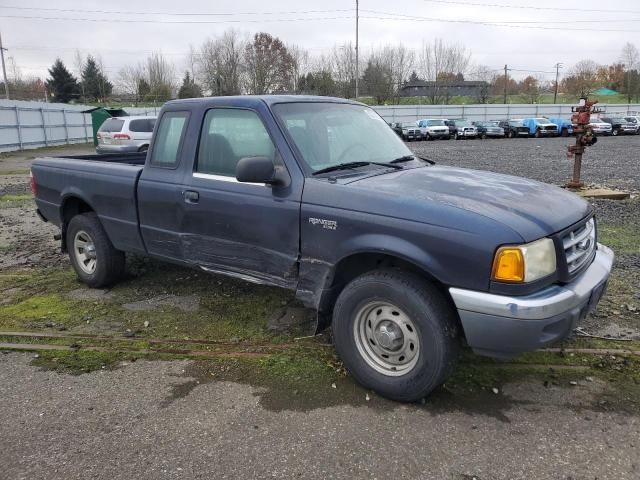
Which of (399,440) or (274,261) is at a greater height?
(274,261)

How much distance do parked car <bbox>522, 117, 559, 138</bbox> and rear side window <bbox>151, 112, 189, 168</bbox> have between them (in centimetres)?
3758

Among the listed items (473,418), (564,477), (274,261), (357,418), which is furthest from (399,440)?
(274,261)

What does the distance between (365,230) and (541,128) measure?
38.7 m

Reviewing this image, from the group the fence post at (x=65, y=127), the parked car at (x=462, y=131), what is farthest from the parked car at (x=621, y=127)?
the fence post at (x=65, y=127)

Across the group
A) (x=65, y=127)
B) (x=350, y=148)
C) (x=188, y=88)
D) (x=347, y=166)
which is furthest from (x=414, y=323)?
(x=188, y=88)

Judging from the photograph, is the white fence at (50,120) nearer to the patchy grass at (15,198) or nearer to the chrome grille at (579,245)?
the patchy grass at (15,198)

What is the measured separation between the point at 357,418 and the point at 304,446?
41 centimetres

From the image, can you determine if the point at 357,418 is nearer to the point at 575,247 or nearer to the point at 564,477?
the point at 564,477

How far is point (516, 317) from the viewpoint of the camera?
294 centimetres

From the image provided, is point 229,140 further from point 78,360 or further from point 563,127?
point 563,127

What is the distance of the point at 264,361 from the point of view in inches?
159

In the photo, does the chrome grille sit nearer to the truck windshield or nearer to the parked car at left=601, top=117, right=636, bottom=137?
the truck windshield

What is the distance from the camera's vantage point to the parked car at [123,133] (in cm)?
1866

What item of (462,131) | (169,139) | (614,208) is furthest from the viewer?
(462,131)
